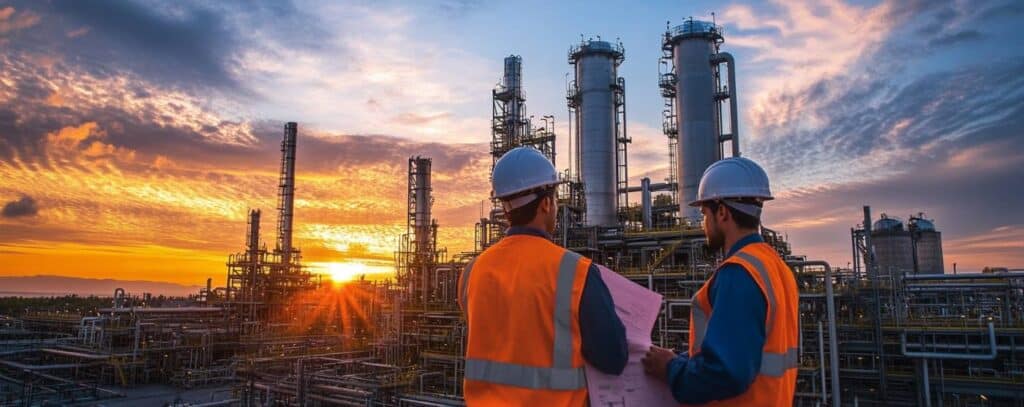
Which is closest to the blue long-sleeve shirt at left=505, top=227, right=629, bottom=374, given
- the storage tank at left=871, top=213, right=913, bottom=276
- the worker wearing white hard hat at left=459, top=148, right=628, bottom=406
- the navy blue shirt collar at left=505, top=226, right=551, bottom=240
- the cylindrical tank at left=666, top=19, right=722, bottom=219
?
the worker wearing white hard hat at left=459, top=148, right=628, bottom=406

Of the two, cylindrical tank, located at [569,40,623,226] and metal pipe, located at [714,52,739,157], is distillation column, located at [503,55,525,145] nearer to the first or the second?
cylindrical tank, located at [569,40,623,226]

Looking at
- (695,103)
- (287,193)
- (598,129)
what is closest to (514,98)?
(598,129)

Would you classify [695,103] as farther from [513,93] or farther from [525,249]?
[525,249]

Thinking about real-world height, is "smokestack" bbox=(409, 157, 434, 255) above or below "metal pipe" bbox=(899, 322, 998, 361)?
above

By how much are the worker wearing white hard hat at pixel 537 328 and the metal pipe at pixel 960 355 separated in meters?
19.1

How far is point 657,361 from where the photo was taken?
2.56m

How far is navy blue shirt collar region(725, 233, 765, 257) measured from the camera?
116 inches

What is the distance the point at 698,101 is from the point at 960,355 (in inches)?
530

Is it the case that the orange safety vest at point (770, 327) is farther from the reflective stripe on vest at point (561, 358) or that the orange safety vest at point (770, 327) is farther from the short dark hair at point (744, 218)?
the reflective stripe on vest at point (561, 358)

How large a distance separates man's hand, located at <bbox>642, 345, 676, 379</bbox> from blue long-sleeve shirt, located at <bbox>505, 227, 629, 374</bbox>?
0.23 metres

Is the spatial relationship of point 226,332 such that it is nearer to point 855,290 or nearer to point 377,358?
point 377,358

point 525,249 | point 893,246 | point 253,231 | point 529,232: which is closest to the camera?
point 525,249

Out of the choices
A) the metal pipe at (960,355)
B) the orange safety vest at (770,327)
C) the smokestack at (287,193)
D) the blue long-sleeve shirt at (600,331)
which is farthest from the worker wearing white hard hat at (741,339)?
the smokestack at (287,193)

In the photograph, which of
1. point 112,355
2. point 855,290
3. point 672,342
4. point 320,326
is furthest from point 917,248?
point 112,355
